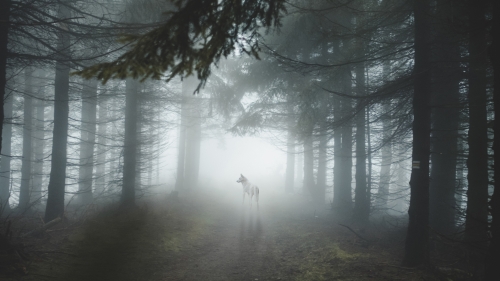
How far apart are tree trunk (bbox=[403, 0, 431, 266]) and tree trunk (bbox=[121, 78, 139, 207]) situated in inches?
406

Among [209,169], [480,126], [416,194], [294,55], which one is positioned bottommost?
[209,169]

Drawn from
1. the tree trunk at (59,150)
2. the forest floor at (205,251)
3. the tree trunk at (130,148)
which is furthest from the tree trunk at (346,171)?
the tree trunk at (59,150)

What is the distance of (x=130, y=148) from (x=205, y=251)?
602cm

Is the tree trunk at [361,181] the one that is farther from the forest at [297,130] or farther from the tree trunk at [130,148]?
the tree trunk at [130,148]

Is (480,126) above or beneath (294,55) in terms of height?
beneath

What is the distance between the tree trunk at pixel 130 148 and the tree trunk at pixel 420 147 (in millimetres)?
10306

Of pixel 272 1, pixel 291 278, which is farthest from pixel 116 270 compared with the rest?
pixel 272 1

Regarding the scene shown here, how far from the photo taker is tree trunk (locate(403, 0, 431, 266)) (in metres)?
5.99

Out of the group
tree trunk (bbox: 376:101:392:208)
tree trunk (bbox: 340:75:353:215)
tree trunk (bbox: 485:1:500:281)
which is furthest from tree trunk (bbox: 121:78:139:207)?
tree trunk (bbox: 485:1:500:281)

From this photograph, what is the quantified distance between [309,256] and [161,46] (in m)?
6.86

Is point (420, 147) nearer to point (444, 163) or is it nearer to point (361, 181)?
point (444, 163)

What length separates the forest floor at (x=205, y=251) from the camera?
5.53 m

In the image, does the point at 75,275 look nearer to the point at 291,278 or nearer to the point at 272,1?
the point at 291,278

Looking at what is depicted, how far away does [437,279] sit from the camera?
508 centimetres
